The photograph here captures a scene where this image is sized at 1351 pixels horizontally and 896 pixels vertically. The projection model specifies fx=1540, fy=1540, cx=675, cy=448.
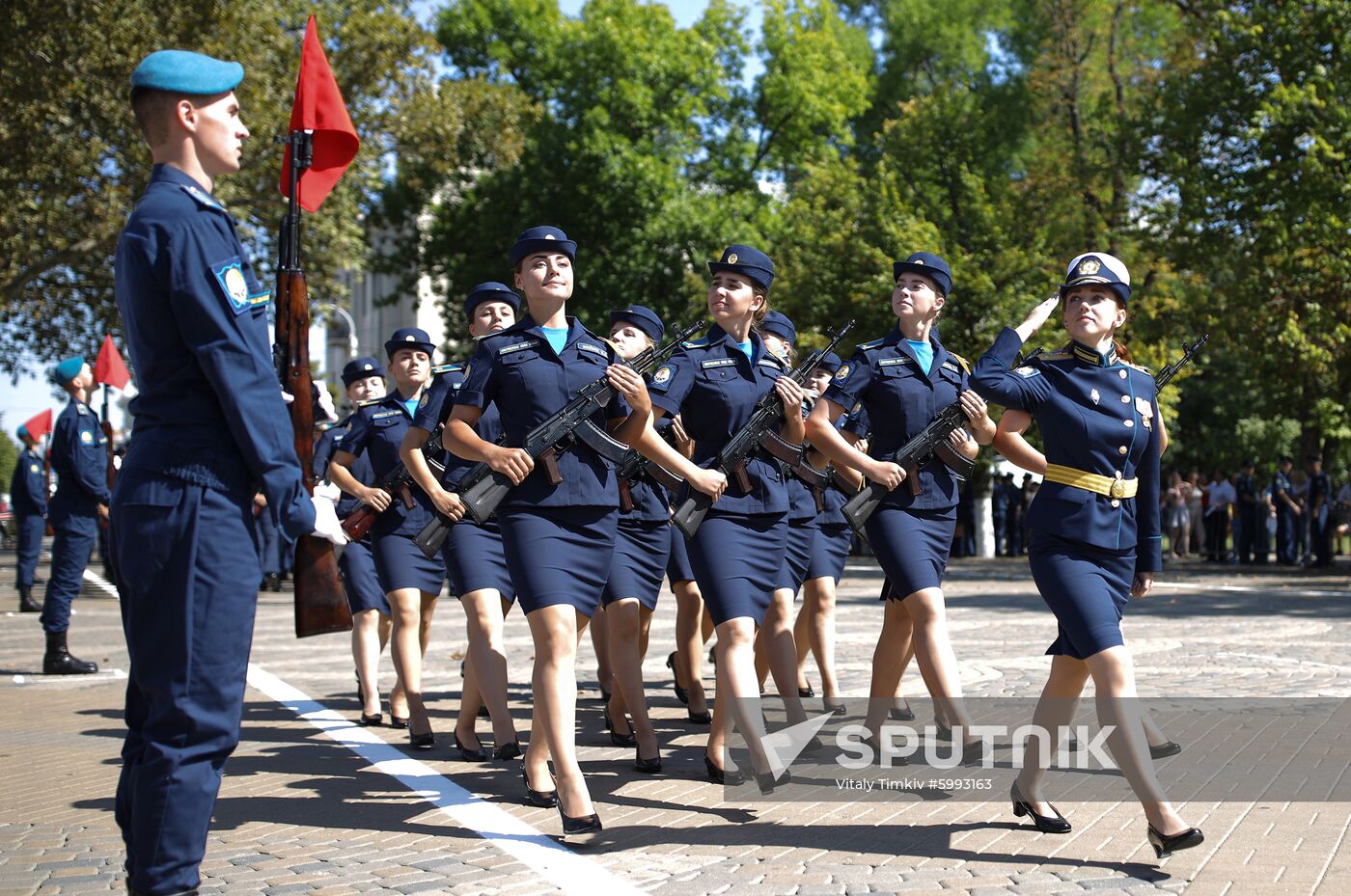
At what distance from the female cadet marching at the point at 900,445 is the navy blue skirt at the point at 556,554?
1.35 metres

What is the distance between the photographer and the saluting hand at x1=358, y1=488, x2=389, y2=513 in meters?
8.48

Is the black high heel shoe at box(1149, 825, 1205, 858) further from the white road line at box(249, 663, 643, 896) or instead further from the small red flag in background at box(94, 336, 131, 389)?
the small red flag in background at box(94, 336, 131, 389)

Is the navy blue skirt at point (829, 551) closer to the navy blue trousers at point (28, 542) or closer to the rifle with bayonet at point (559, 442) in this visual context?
the rifle with bayonet at point (559, 442)

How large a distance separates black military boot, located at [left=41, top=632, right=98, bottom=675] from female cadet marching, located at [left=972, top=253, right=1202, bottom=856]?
347 inches

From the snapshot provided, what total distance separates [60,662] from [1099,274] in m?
9.43

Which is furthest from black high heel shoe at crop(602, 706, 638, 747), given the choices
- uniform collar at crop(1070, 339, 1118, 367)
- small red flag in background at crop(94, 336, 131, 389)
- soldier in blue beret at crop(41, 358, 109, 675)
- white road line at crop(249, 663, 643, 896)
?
small red flag in background at crop(94, 336, 131, 389)

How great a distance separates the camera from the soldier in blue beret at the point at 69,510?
471 inches

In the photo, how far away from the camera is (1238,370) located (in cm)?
4262

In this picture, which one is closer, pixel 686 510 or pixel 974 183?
pixel 686 510

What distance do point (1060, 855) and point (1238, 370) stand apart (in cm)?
4009

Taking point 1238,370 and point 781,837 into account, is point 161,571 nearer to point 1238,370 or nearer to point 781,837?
point 781,837

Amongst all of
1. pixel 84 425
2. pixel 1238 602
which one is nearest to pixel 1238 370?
pixel 1238 602

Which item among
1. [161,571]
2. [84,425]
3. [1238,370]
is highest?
[1238,370]

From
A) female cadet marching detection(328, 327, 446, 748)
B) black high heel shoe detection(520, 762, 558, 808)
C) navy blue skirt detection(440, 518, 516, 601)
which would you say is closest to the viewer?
black high heel shoe detection(520, 762, 558, 808)
